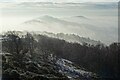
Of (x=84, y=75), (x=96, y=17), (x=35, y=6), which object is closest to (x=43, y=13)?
(x=35, y=6)

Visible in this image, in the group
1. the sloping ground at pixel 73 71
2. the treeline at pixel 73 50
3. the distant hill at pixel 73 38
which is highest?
the distant hill at pixel 73 38

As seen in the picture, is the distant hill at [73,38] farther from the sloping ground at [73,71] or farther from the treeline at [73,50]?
the sloping ground at [73,71]

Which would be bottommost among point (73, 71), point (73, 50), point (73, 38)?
point (73, 71)

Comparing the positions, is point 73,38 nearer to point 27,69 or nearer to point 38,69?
point 38,69

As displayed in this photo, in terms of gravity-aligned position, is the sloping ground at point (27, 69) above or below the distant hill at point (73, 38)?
below

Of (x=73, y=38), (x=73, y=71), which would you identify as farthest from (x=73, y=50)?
(x=73, y=71)

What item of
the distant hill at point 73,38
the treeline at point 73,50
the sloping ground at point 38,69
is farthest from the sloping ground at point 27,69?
the distant hill at point 73,38

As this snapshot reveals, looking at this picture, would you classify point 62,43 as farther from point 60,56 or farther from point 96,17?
point 96,17

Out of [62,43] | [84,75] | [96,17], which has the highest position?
[96,17]

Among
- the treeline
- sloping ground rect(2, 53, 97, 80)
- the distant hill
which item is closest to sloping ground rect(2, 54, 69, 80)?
sloping ground rect(2, 53, 97, 80)
